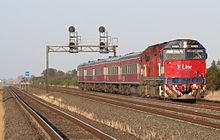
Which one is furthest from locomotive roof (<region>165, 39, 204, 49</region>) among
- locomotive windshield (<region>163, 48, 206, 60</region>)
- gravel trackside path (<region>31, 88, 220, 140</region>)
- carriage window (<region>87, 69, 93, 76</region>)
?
carriage window (<region>87, 69, 93, 76</region>)

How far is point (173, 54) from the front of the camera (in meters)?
26.6

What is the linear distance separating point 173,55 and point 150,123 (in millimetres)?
10109

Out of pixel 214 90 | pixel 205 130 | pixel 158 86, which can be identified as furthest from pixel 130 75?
pixel 205 130

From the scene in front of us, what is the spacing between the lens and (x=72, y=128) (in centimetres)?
1652

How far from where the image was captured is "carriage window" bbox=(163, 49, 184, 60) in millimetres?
26531

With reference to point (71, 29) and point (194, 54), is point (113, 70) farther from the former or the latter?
point (194, 54)

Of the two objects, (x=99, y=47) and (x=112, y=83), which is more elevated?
(x=99, y=47)

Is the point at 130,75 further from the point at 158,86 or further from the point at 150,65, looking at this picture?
the point at 158,86

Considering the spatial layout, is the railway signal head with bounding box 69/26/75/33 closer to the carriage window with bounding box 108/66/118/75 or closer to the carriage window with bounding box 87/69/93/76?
the carriage window with bounding box 87/69/93/76

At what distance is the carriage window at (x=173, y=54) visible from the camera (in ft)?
87.0

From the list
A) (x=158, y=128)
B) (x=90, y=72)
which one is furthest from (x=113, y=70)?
(x=158, y=128)

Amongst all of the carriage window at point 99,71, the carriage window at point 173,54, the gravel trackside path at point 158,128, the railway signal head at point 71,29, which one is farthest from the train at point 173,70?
the railway signal head at point 71,29

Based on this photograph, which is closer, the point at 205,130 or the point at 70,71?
the point at 205,130

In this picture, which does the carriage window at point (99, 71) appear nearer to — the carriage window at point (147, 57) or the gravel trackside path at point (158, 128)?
the carriage window at point (147, 57)
